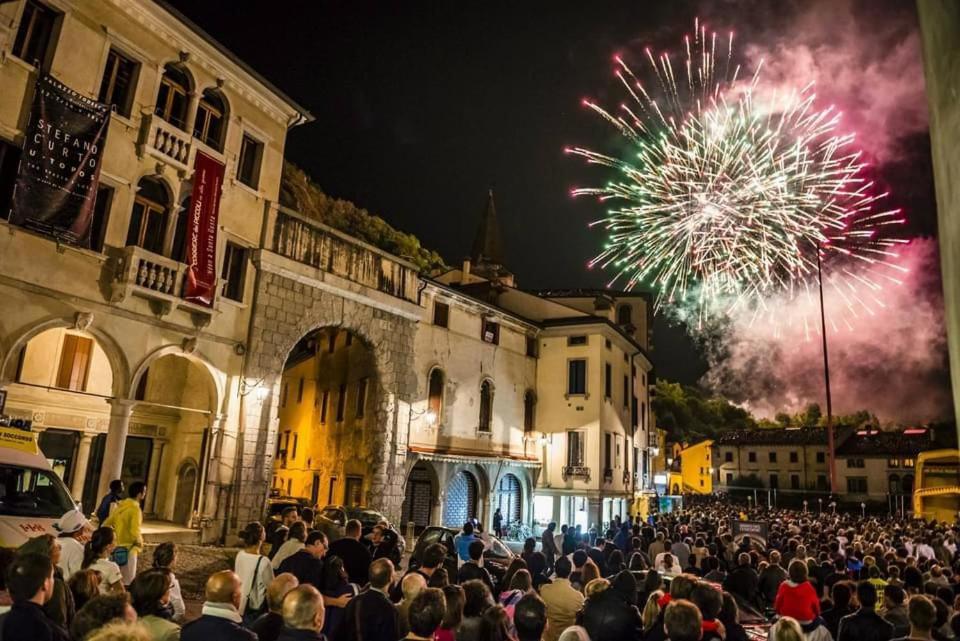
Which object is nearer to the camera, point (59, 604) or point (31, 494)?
point (59, 604)

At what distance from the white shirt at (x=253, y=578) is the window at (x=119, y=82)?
12017 millimetres

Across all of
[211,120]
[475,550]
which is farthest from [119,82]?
[475,550]

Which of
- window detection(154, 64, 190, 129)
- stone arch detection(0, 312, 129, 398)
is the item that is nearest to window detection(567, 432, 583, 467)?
stone arch detection(0, 312, 129, 398)

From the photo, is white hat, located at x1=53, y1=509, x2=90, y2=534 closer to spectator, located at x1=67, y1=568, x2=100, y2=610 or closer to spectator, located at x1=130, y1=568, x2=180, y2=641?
spectator, located at x1=67, y1=568, x2=100, y2=610

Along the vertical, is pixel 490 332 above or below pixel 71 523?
above

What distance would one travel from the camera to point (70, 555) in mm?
6898

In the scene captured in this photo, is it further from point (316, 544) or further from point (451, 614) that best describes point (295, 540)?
point (451, 614)

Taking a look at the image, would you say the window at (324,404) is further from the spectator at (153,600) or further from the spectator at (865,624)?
the spectator at (865,624)

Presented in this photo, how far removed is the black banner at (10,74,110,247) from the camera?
1252 centimetres

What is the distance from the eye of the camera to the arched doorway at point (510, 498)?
27.9 m

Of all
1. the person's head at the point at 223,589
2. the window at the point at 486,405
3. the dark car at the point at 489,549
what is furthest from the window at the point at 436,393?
the person's head at the point at 223,589

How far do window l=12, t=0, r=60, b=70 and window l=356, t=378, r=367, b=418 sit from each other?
14477 millimetres

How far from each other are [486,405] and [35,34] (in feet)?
65.3

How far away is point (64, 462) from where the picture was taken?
16625 mm
